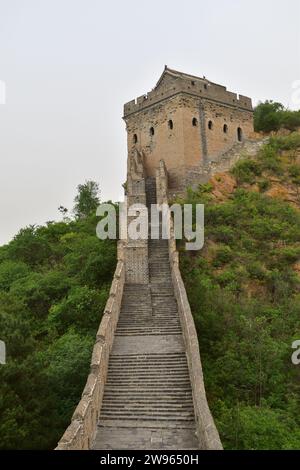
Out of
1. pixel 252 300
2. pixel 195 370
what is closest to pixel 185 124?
pixel 252 300

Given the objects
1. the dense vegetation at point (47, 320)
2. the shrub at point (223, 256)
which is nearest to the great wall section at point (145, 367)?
the dense vegetation at point (47, 320)

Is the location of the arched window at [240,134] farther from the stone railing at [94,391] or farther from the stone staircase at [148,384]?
A: the stone railing at [94,391]

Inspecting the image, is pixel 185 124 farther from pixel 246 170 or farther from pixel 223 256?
pixel 223 256

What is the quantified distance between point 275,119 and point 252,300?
1647 cm

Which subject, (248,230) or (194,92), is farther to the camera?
(194,92)

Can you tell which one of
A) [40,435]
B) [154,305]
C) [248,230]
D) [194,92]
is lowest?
[40,435]

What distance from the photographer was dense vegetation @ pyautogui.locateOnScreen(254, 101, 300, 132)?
31.6 m

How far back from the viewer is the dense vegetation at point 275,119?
1245 inches

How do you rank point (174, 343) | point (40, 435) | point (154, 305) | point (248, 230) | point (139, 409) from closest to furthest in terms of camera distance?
point (40, 435) → point (139, 409) → point (174, 343) → point (154, 305) → point (248, 230)

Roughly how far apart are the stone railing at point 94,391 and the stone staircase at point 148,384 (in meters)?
0.28

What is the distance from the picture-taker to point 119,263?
717 inches
